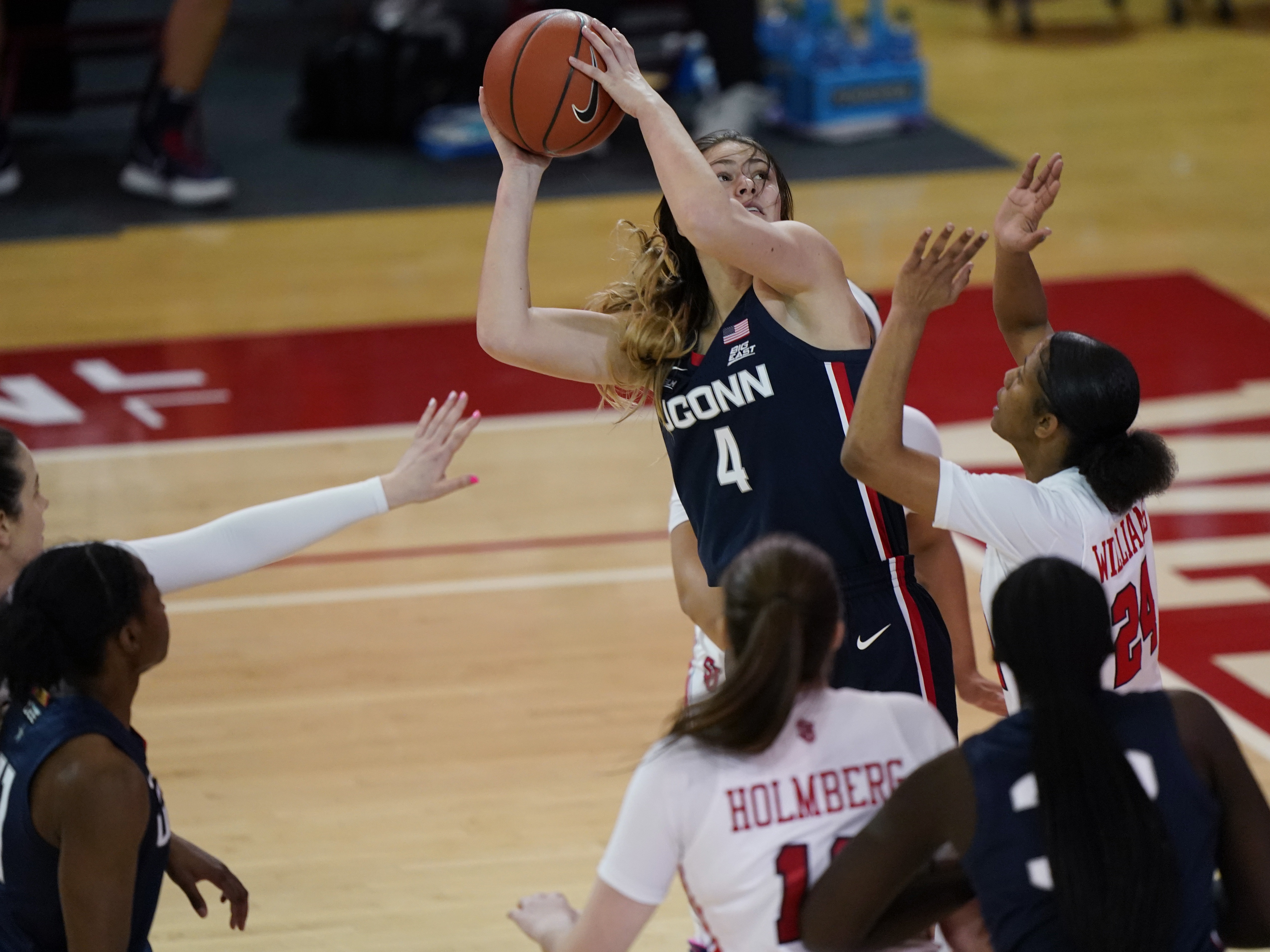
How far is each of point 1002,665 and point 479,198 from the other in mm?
7517

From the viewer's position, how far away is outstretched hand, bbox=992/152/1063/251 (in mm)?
3232

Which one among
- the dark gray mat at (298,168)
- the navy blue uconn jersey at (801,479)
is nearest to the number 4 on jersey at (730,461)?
the navy blue uconn jersey at (801,479)

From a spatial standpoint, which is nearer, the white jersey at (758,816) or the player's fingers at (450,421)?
the white jersey at (758,816)

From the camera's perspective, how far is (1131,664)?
2.82m

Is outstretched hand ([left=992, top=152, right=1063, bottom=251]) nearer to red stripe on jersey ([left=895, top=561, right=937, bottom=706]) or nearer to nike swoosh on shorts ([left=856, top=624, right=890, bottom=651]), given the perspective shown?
red stripe on jersey ([left=895, top=561, right=937, bottom=706])

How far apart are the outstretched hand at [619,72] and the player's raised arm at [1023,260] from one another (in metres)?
0.75

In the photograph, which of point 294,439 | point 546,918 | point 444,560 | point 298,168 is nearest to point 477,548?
point 444,560

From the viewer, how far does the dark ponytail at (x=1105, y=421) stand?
2.75 meters

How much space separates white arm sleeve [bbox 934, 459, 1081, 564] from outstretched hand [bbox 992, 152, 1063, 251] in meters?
0.67

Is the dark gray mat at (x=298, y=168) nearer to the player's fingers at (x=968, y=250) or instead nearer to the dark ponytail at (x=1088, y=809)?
the player's fingers at (x=968, y=250)

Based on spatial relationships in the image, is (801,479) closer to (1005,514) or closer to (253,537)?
(1005,514)

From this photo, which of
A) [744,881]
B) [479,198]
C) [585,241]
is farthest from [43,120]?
[744,881]

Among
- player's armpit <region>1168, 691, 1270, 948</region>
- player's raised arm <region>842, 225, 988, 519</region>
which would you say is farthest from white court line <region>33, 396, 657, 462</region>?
player's armpit <region>1168, 691, 1270, 948</region>

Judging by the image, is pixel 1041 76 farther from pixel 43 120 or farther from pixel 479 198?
pixel 43 120
